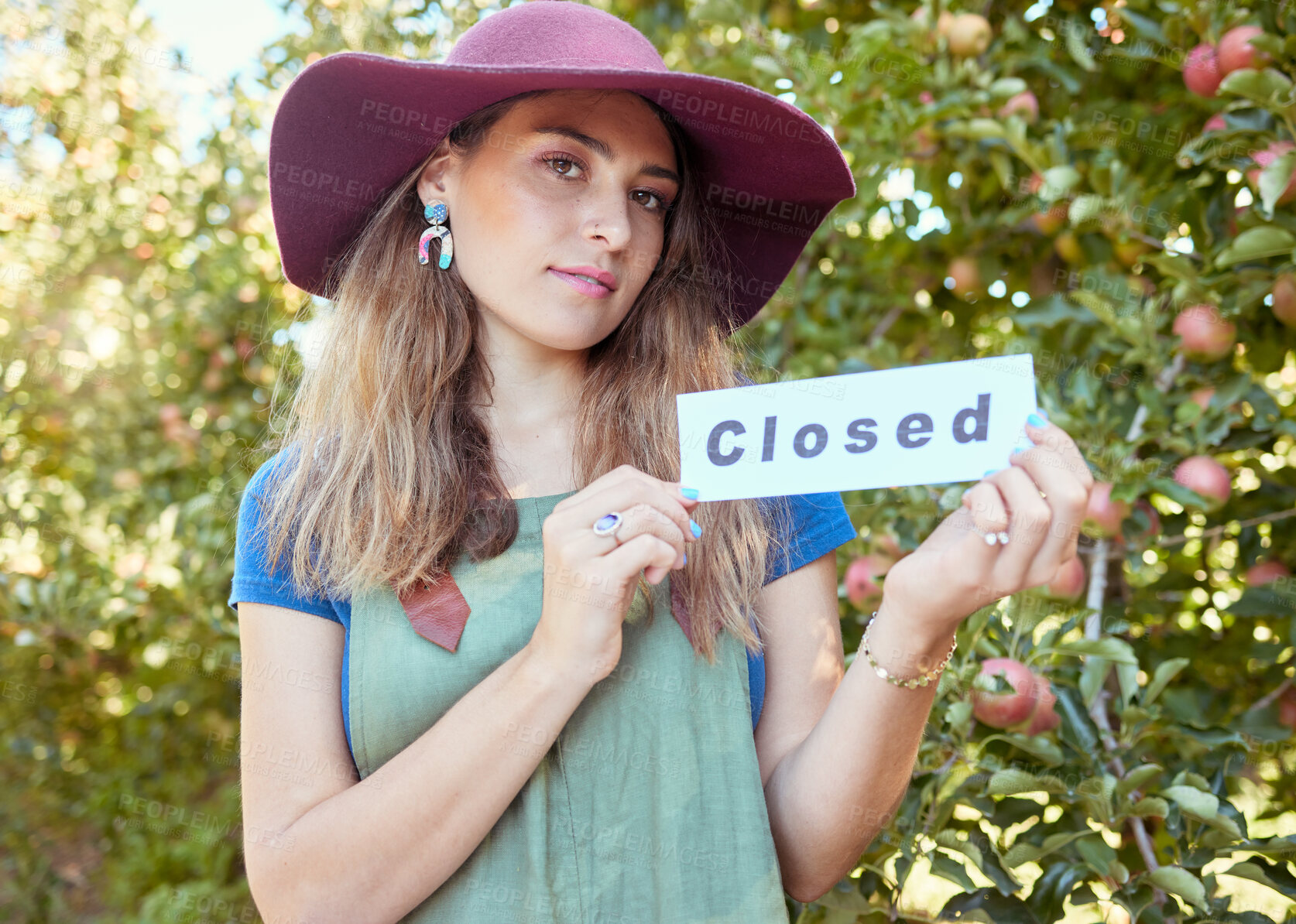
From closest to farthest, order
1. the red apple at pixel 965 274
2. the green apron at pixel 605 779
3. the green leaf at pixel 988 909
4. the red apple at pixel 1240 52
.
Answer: the green apron at pixel 605 779 < the green leaf at pixel 988 909 < the red apple at pixel 1240 52 < the red apple at pixel 965 274

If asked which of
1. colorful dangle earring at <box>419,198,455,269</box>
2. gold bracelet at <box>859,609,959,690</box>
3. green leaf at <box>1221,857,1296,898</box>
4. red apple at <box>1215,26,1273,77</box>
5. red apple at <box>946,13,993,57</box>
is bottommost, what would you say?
green leaf at <box>1221,857,1296,898</box>

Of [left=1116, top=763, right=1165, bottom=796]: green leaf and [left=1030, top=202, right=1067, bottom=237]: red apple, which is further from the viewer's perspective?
[left=1030, top=202, right=1067, bottom=237]: red apple

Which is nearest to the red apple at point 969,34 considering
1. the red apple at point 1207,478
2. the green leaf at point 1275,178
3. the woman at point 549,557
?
the green leaf at point 1275,178

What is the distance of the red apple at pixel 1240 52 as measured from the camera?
5.09ft

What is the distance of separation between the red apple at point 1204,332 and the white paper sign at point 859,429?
97 cm

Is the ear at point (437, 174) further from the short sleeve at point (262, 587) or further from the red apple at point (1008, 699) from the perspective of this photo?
the red apple at point (1008, 699)

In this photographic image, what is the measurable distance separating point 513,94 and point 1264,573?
61.2 inches

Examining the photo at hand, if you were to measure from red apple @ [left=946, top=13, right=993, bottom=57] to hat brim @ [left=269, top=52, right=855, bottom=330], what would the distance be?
2.41ft

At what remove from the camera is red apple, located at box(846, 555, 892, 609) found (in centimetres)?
169

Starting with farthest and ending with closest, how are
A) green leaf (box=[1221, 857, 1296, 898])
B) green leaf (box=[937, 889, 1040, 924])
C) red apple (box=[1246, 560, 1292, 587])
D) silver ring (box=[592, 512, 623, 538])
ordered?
red apple (box=[1246, 560, 1292, 587]), green leaf (box=[937, 889, 1040, 924]), green leaf (box=[1221, 857, 1296, 898]), silver ring (box=[592, 512, 623, 538])

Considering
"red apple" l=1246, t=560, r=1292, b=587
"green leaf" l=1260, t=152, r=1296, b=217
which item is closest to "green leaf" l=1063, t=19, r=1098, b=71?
"green leaf" l=1260, t=152, r=1296, b=217

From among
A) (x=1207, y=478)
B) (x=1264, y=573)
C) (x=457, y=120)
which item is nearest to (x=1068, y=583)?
(x=1207, y=478)

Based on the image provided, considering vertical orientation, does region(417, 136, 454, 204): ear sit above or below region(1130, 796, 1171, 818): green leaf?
above

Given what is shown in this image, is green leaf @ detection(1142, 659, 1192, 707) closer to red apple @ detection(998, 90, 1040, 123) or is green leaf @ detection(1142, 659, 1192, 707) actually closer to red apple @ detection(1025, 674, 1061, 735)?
red apple @ detection(1025, 674, 1061, 735)
